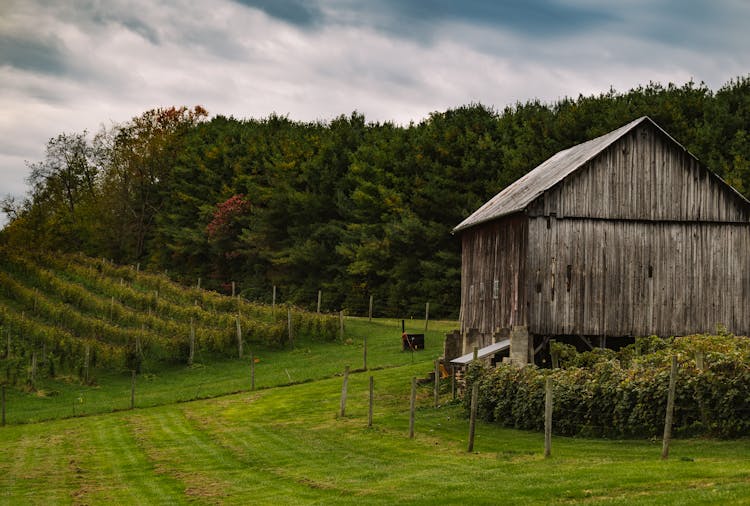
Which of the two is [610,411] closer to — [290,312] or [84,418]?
[84,418]

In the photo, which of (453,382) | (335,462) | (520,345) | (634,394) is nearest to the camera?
(335,462)

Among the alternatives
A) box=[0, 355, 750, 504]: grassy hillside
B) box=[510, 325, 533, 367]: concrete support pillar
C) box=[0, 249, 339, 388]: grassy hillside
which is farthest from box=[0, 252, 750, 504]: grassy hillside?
box=[510, 325, 533, 367]: concrete support pillar

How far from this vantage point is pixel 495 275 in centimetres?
3650

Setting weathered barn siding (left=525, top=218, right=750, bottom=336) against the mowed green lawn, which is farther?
weathered barn siding (left=525, top=218, right=750, bottom=336)

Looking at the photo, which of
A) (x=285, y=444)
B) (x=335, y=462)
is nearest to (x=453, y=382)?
(x=285, y=444)

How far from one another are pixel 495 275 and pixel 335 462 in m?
15.1

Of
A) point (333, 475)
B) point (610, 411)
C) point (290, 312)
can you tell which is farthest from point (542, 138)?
point (333, 475)

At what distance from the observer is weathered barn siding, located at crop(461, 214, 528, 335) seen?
1335 inches

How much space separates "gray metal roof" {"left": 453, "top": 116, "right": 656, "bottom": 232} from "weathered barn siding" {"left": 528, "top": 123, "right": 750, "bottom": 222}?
10.3 inches

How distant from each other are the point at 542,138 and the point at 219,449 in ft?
136

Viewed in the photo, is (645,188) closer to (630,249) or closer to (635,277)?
(630,249)

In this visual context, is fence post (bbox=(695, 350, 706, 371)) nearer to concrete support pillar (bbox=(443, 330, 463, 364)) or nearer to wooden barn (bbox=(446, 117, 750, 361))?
wooden barn (bbox=(446, 117, 750, 361))

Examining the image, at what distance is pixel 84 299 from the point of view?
189ft

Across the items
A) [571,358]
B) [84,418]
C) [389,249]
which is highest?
[389,249]
